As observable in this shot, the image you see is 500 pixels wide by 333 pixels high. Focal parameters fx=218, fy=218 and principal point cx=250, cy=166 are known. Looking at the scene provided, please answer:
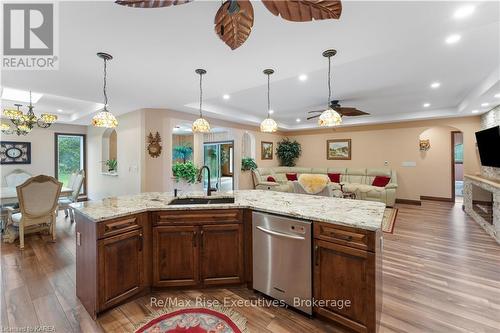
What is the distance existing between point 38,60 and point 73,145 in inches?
226

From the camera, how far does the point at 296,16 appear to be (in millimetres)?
1281

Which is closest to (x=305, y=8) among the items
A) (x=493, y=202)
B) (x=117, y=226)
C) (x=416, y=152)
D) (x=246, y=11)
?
(x=246, y=11)

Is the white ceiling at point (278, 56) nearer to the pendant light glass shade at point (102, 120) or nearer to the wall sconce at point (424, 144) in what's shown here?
the pendant light glass shade at point (102, 120)

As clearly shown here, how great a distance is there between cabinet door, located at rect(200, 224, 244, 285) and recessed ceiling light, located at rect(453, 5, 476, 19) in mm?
2585

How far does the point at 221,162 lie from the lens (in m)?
7.71

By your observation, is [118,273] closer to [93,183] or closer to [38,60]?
[38,60]

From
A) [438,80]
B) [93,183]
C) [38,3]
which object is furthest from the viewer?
[93,183]

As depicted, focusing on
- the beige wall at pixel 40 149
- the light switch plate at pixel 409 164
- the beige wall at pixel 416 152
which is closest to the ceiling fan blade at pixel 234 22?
the beige wall at pixel 416 152

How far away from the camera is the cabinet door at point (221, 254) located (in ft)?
7.34

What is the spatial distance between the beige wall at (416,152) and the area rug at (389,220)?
5.41ft

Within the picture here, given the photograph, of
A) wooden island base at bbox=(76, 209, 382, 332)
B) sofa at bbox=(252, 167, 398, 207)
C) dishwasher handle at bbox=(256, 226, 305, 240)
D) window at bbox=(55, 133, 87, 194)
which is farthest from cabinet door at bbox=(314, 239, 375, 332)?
window at bbox=(55, 133, 87, 194)

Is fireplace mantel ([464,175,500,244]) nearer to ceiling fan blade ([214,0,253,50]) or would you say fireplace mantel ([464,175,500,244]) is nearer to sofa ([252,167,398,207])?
sofa ([252,167,398,207])

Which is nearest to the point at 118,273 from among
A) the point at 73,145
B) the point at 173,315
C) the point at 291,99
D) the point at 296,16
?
the point at 173,315

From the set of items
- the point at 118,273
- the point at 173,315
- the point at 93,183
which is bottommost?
the point at 173,315
